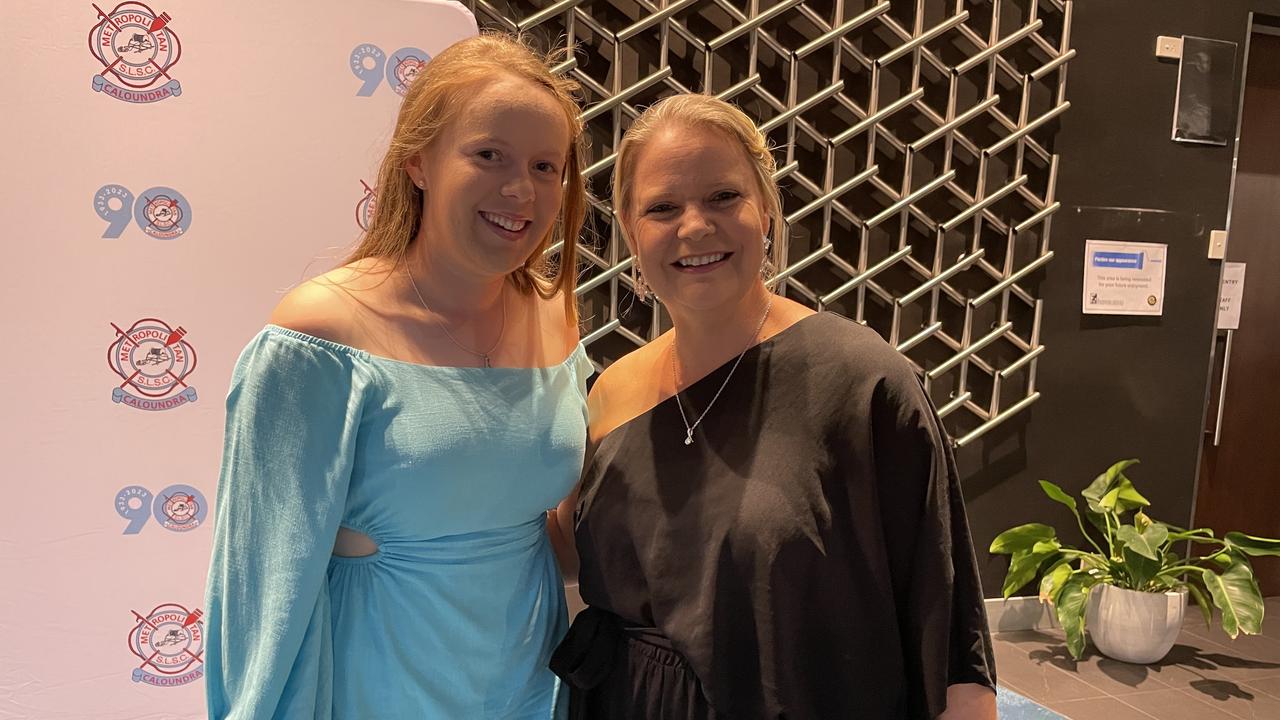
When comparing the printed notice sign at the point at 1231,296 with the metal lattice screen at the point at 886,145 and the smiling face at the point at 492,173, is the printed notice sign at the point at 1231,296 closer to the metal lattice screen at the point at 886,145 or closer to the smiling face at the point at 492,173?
the metal lattice screen at the point at 886,145

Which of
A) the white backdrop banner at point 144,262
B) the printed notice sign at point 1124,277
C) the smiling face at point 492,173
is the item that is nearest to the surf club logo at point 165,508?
the white backdrop banner at point 144,262

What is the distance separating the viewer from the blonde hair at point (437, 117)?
1147 mm

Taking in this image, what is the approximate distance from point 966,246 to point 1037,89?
0.64 m

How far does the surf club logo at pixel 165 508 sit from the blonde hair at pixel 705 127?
3.88 ft

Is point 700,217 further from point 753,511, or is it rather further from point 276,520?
point 276,520

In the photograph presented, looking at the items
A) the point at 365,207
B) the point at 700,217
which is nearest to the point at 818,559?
the point at 700,217

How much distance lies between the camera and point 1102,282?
11.3 feet

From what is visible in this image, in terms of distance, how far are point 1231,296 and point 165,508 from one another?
4.19 meters

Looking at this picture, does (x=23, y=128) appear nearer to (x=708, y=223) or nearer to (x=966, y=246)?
(x=708, y=223)

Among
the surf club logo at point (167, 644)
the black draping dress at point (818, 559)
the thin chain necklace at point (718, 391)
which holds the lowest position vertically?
the surf club logo at point (167, 644)

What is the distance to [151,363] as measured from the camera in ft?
5.81

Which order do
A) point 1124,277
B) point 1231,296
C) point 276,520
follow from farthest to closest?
point 1231,296 → point 1124,277 → point 276,520

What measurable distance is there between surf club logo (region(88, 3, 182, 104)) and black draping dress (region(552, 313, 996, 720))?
134 cm

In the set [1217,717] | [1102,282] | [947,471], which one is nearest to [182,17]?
[947,471]
